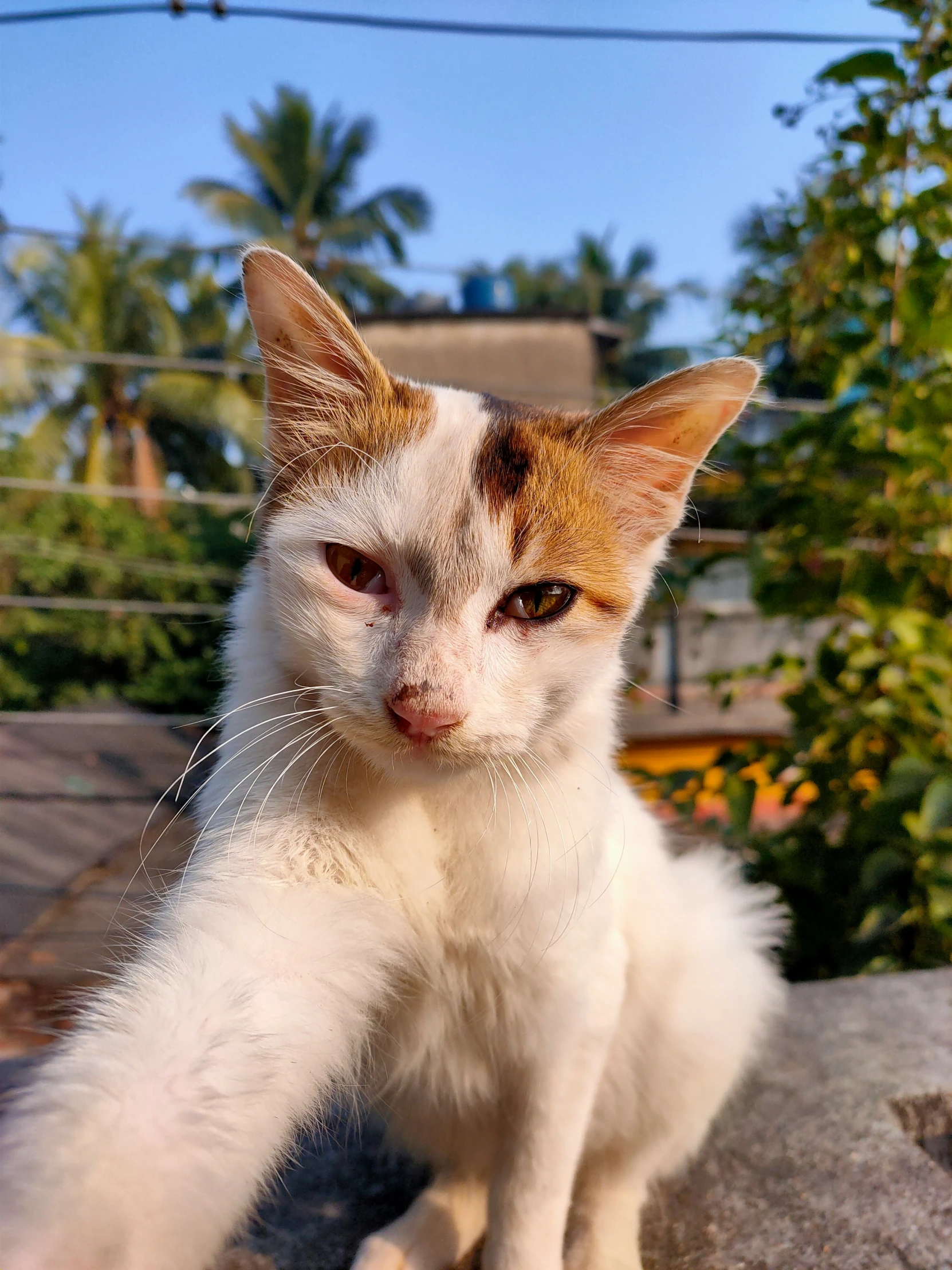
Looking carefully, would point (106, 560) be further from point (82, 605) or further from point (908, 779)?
point (908, 779)

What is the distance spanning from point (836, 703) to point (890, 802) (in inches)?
11.9

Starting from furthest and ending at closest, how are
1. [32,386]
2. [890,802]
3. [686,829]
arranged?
[32,386], [686,829], [890,802]

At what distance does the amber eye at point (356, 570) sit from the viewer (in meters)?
1.00

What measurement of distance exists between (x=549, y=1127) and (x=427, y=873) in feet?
1.18

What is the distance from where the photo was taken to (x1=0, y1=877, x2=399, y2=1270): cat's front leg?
0.61 meters

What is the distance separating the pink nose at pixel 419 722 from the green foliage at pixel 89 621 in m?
2.14

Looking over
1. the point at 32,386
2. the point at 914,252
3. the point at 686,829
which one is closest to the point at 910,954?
the point at 686,829

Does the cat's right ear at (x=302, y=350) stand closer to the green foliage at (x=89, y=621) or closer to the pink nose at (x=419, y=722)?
the pink nose at (x=419, y=722)

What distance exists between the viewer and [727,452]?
2402mm

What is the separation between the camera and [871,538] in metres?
2.16

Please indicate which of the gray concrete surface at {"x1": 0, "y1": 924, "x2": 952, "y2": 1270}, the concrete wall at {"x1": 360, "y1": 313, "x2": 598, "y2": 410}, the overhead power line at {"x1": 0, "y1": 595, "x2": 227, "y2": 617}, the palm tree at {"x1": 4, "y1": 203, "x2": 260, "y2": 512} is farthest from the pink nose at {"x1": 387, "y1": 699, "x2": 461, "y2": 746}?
the palm tree at {"x1": 4, "y1": 203, "x2": 260, "y2": 512}

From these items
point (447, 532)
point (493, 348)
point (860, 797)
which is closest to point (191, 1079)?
point (447, 532)

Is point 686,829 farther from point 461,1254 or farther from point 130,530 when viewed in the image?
point 130,530

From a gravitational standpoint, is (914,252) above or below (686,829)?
above
